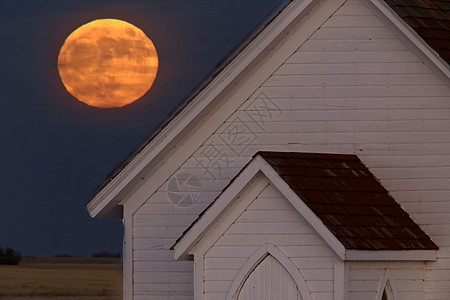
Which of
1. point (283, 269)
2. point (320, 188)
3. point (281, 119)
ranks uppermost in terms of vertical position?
point (281, 119)

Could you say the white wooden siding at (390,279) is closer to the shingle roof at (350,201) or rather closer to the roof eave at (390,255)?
the roof eave at (390,255)

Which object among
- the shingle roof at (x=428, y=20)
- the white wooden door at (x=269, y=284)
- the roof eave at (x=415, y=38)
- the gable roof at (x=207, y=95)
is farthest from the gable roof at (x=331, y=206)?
the shingle roof at (x=428, y=20)

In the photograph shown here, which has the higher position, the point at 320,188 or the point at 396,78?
the point at 396,78

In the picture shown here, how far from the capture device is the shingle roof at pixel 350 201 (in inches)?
827

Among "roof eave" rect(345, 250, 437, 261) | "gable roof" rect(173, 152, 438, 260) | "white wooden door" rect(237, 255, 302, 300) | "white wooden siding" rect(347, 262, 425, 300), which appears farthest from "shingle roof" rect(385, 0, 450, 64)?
"white wooden door" rect(237, 255, 302, 300)

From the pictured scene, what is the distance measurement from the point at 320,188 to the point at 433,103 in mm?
3218

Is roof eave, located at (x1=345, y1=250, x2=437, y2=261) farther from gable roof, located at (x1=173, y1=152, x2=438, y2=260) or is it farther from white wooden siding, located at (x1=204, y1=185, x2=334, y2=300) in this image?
white wooden siding, located at (x1=204, y1=185, x2=334, y2=300)

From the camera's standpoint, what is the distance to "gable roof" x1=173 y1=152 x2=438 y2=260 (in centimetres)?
2088

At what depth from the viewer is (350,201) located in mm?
21719

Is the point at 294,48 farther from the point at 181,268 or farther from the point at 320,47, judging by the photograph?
the point at 181,268

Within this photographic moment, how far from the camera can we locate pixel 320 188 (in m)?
21.5

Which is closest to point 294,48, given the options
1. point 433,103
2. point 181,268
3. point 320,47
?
point 320,47

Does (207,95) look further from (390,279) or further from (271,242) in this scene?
(390,279)

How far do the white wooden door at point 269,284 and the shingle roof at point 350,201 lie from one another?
111 centimetres
